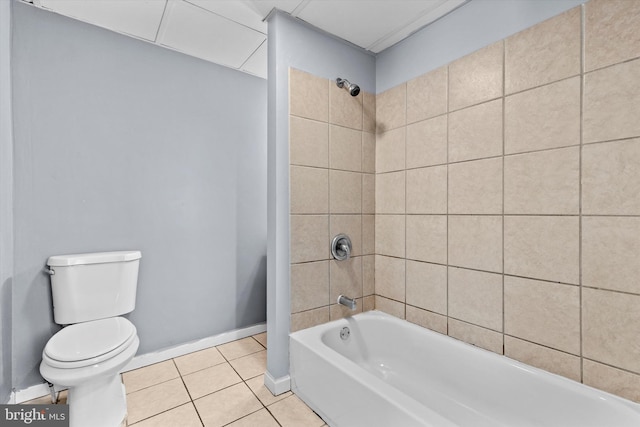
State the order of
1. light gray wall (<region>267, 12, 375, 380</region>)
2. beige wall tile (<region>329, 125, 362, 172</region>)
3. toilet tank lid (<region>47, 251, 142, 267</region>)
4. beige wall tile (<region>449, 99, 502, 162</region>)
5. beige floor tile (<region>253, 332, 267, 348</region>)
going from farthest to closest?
beige floor tile (<region>253, 332, 267, 348</region>) < beige wall tile (<region>329, 125, 362, 172</region>) < light gray wall (<region>267, 12, 375, 380</region>) < toilet tank lid (<region>47, 251, 142, 267</region>) < beige wall tile (<region>449, 99, 502, 162</region>)

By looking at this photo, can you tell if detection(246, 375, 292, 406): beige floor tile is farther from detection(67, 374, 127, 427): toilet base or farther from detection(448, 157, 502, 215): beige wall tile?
detection(448, 157, 502, 215): beige wall tile

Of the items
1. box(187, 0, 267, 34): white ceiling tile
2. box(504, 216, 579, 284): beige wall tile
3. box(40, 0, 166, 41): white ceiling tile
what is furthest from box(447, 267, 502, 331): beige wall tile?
box(40, 0, 166, 41): white ceiling tile

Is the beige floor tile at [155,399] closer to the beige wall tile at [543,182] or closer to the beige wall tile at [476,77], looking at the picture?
the beige wall tile at [543,182]

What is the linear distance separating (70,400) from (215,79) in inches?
82.6

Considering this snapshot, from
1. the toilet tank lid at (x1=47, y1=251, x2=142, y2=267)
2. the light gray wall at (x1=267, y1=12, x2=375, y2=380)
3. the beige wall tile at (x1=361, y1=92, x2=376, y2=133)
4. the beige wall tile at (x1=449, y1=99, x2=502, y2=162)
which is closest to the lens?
the beige wall tile at (x1=449, y1=99, x2=502, y2=162)

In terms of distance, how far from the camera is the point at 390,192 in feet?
6.46

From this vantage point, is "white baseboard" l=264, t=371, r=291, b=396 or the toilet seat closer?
the toilet seat

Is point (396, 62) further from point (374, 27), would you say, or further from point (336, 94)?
point (336, 94)

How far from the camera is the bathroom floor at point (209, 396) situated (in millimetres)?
1435

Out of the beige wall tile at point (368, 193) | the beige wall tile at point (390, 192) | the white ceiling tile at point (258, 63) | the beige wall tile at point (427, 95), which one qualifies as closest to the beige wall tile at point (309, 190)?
the beige wall tile at point (368, 193)

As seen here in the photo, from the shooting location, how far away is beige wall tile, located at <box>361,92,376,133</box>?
6.60 feet

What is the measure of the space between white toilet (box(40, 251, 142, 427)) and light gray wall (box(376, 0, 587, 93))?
2.06 metres

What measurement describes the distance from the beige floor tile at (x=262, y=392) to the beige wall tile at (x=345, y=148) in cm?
138

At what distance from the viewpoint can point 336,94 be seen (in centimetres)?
187
